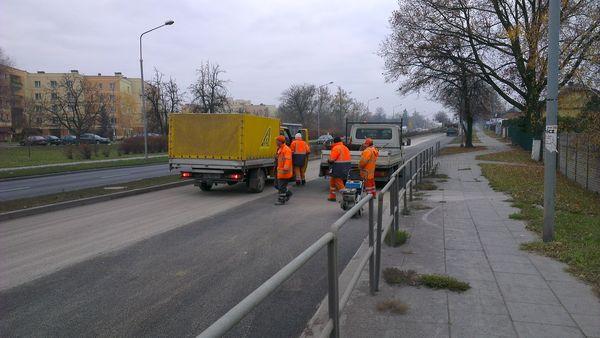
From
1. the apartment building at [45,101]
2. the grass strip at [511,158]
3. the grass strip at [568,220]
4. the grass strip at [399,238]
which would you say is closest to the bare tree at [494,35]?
the grass strip at [511,158]

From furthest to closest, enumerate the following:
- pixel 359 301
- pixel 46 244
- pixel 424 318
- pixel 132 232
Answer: pixel 132 232 < pixel 46 244 < pixel 359 301 < pixel 424 318

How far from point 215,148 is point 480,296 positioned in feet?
32.8

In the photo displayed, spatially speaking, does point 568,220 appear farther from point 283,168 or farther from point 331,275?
point 331,275

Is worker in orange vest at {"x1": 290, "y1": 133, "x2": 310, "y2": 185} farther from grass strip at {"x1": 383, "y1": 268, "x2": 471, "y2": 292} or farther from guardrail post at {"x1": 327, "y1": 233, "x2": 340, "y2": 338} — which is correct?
guardrail post at {"x1": 327, "y1": 233, "x2": 340, "y2": 338}

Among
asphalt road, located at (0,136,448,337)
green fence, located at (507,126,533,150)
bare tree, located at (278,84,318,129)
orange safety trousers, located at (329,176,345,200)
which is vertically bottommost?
asphalt road, located at (0,136,448,337)

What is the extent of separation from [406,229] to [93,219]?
6.32 m

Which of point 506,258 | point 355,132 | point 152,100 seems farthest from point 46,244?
point 152,100

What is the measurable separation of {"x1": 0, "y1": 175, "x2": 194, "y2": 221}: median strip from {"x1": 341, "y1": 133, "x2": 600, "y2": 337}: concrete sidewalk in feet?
26.9

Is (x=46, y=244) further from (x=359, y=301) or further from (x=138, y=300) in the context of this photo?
(x=359, y=301)

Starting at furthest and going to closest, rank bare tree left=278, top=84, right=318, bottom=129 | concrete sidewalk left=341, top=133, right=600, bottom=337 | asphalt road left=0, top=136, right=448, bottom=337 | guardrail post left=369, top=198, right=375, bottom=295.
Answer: bare tree left=278, top=84, right=318, bottom=129 < guardrail post left=369, top=198, right=375, bottom=295 < asphalt road left=0, top=136, right=448, bottom=337 < concrete sidewalk left=341, top=133, right=600, bottom=337

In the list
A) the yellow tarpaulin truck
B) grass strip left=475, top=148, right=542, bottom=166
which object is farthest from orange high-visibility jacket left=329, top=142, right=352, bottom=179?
grass strip left=475, top=148, right=542, bottom=166

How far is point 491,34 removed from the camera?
26922mm

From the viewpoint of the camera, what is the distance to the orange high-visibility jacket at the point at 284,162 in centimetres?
1135

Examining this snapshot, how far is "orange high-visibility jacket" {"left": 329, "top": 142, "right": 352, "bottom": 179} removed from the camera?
1096 cm
